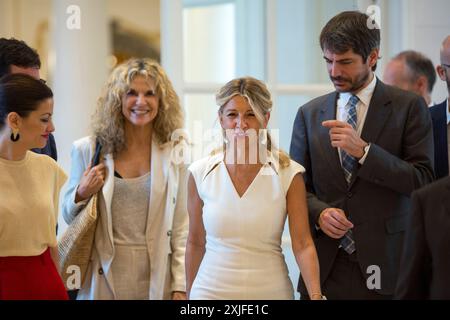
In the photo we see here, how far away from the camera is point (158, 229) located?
2701 millimetres

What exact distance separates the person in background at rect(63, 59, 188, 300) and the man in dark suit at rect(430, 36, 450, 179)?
869mm

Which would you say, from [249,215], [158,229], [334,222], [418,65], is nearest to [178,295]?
[158,229]

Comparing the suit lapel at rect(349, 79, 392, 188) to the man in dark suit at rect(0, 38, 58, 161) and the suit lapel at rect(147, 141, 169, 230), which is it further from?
the man in dark suit at rect(0, 38, 58, 161)

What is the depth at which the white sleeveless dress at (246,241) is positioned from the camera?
225 centimetres

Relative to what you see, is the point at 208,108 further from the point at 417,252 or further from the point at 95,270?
the point at 417,252

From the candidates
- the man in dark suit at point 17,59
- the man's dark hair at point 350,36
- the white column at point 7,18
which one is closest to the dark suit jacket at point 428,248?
the man's dark hair at point 350,36

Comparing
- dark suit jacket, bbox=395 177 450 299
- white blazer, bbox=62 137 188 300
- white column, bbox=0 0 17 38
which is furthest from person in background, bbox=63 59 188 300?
white column, bbox=0 0 17 38

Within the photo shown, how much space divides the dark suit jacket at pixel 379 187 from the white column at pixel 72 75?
5.01 feet

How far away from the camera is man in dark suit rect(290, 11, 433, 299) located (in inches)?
92.9

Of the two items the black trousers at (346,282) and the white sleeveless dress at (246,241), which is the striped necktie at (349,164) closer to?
the black trousers at (346,282)

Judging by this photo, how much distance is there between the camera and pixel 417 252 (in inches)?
68.3

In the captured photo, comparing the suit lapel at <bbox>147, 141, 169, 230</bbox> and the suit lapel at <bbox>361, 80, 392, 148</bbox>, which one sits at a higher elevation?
the suit lapel at <bbox>361, 80, 392, 148</bbox>

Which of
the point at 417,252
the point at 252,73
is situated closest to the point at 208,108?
the point at 252,73

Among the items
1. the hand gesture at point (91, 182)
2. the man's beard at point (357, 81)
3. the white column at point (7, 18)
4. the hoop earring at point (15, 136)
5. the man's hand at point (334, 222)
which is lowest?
the man's hand at point (334, 222)
